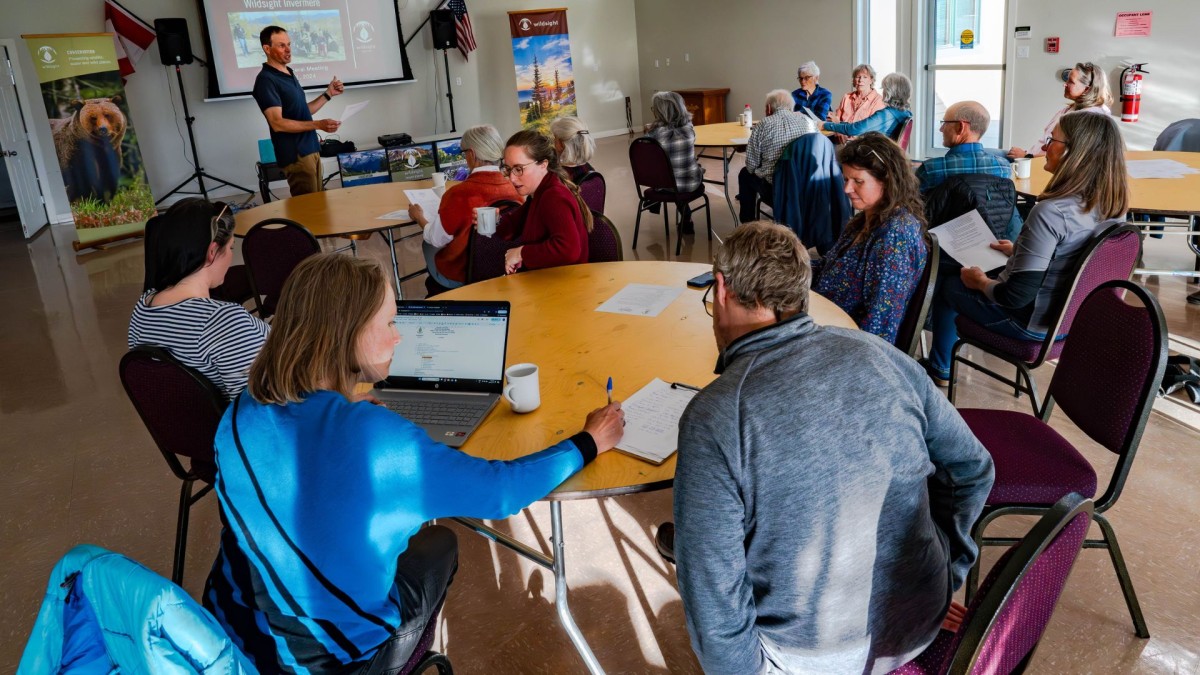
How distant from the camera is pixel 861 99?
7762mm

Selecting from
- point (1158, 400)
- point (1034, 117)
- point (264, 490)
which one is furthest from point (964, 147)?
point (1034, 117)

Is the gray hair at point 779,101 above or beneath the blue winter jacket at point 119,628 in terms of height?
above

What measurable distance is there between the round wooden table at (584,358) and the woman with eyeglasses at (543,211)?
0.17m

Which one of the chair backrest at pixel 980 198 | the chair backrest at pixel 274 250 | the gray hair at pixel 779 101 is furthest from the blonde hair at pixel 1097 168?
the gray hair at pixel 779 101

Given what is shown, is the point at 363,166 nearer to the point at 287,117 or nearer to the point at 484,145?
the point at 287,117

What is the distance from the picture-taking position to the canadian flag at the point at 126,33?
29.2 feet

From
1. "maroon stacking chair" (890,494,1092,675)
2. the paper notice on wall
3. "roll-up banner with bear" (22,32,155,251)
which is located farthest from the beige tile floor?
"roll-up banner with bear" (22,32,155,251)

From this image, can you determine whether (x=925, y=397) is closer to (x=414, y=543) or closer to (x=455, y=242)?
(x=414, y=543)

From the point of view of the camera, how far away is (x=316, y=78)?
10.3 m

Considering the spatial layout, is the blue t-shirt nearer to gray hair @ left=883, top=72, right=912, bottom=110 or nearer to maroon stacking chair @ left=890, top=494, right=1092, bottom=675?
gray hair @ left=883, top=72, right=912, bottom=110

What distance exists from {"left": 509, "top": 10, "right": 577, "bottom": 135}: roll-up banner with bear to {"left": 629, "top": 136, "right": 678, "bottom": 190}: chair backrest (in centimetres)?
610

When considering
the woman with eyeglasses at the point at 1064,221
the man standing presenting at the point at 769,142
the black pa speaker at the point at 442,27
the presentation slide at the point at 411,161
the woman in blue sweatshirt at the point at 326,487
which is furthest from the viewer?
the black pa speaker at the point at 442,27

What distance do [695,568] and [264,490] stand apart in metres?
0.72

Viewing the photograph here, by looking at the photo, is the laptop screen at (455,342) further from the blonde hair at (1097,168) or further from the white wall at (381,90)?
the white wall at (381,90)
